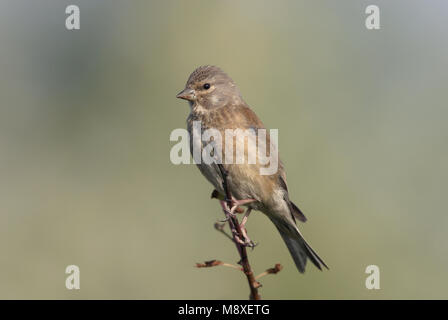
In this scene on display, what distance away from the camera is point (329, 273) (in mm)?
5422

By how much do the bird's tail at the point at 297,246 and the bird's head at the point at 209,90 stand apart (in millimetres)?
901

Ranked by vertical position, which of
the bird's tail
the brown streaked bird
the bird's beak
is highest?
the bird's beak

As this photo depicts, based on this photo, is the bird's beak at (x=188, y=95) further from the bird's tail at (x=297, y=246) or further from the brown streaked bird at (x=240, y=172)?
the bird's tail at (x=297, y=246)

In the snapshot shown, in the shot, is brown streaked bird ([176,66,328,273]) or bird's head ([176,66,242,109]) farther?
bird's head ([176,66,242,109])

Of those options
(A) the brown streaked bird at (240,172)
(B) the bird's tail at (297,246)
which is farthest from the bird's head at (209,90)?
(B) the bird's tail at (297,246)

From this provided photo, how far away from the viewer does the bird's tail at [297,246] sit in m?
3.64

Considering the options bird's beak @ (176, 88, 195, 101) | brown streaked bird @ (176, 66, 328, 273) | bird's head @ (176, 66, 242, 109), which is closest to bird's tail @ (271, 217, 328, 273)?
brown streaked bird @ (176, 66, 328, 273)

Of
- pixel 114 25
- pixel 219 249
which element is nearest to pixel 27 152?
pixel 114 25

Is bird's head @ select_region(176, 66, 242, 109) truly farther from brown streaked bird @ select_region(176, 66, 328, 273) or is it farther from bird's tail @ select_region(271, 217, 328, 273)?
bird's tail @ select_region(271, 217, 328, 273)

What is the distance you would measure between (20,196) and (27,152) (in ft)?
1.84

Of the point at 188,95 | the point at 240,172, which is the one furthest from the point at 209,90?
the point at 240,172

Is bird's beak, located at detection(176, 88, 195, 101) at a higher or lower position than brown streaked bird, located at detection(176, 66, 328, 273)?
higher

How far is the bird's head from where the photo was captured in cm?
401

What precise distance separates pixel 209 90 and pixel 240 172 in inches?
27.0
